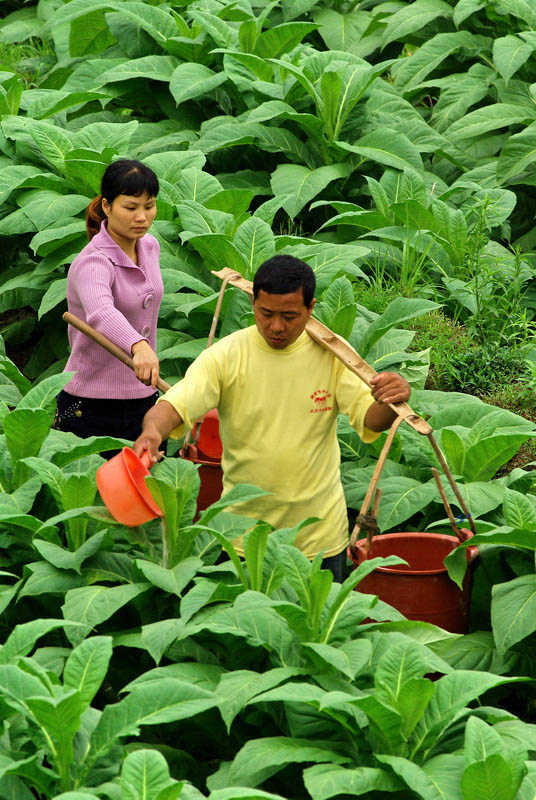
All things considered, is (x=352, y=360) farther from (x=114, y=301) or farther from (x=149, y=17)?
(x=149, y=17)

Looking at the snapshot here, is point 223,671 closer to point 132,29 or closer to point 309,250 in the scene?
point 309,250

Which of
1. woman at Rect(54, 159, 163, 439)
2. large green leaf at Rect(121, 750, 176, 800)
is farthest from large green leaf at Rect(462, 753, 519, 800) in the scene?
woman at Rect(54, 159, 163, 439)

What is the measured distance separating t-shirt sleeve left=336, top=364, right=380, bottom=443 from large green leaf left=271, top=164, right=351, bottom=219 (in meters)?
3.17

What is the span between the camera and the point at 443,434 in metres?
4.59

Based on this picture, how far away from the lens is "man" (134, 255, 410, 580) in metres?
3.89

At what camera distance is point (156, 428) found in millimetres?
3859

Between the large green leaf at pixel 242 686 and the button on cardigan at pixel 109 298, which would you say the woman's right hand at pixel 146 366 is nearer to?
the button on cardigan at pixel 109 298

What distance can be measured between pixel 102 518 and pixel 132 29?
239 inches

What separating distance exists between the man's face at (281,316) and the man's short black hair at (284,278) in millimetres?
16

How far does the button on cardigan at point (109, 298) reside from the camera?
470cm

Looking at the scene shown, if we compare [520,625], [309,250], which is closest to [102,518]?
[520,625]

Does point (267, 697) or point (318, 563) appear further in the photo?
point (318, 563)

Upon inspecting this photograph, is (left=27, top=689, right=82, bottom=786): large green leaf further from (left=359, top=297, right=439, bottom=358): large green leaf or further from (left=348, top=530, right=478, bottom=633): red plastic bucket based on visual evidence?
(left=359, top=297, right=439, bottom=358): large green leaf

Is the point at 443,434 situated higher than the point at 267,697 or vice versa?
the point at 267,697
